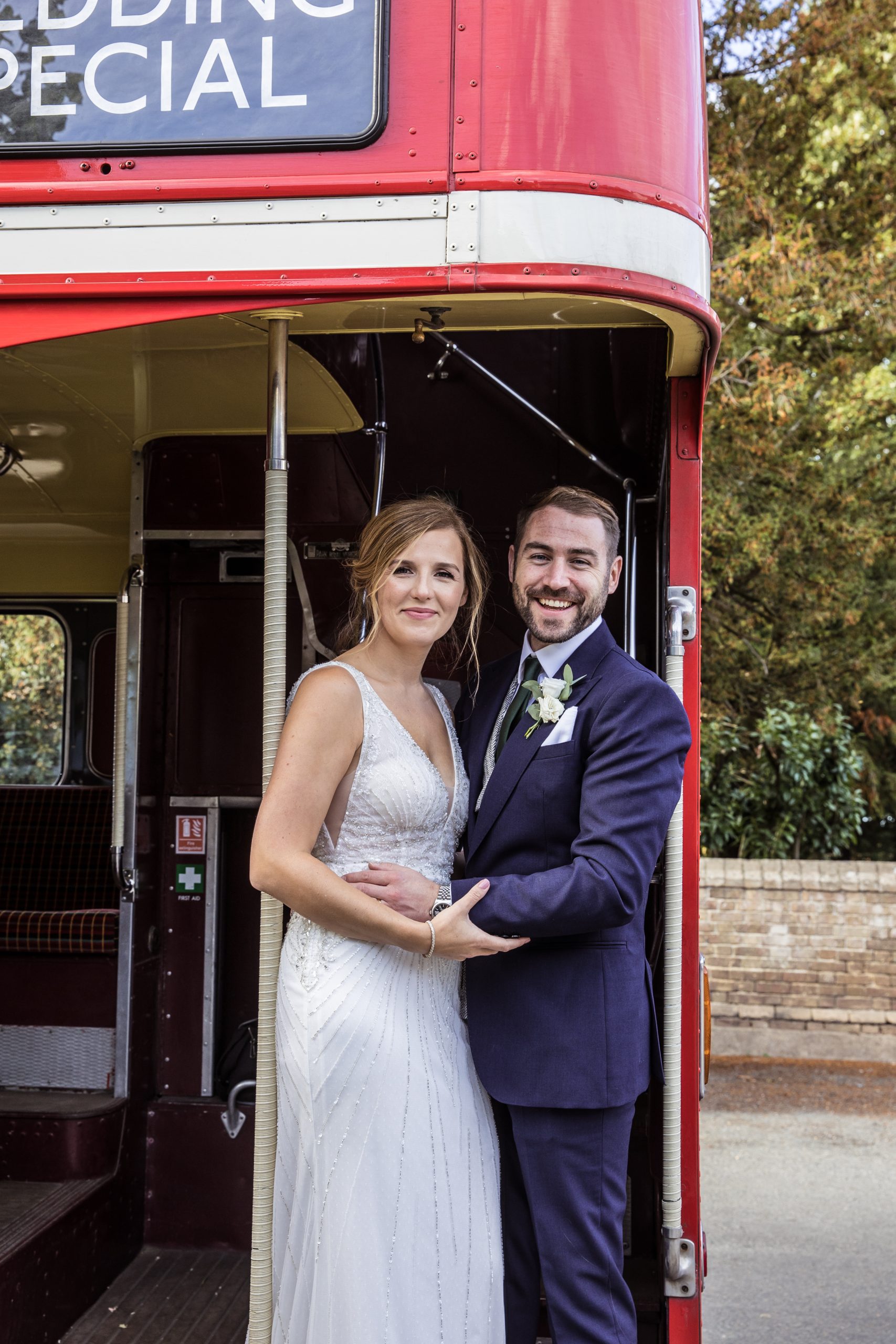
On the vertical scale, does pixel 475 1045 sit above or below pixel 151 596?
below

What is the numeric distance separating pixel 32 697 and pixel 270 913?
321 centimetres

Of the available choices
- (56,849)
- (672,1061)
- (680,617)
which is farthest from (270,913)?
(56,849)

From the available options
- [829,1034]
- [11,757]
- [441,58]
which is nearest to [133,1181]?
[11,757]

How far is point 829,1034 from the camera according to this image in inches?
313

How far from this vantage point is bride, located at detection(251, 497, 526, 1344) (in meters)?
2.21

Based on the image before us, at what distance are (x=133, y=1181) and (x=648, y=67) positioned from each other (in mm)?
3107

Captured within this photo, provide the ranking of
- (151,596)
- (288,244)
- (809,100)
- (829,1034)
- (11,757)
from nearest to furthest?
(288,244) → (151,596) → (11,757) → (829,1034) → (809,100)

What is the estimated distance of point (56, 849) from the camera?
5051 mm

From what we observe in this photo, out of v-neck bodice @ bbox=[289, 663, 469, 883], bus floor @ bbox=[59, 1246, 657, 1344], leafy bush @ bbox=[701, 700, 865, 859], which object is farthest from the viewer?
leafy bush @ bbox=[701, 700, 865, 859]

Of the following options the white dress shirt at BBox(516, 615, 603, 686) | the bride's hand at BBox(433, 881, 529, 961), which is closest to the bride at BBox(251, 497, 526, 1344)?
the bride's hand at BBox(433, 881, 529, 961)

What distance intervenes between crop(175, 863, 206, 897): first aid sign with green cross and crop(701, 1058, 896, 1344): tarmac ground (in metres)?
2.32

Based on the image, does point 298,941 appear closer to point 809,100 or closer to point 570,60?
point 570,60

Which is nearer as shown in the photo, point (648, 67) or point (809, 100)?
point (648, 67)

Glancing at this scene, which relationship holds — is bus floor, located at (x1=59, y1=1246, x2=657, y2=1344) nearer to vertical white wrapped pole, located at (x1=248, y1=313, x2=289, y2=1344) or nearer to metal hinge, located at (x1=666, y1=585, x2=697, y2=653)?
vertical white wrapped pole, located at (x1=248, y1=313, x2=289, y2=1344)
